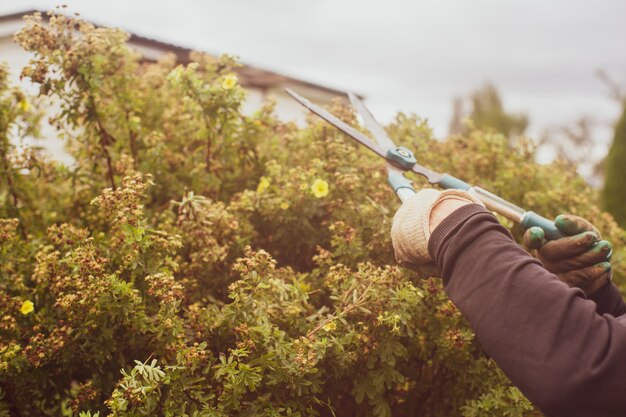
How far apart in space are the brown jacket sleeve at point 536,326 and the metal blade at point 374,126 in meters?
0.91

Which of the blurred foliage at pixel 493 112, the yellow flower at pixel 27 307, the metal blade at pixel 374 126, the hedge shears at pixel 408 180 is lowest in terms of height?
the blurred foliage at pixel 493 112

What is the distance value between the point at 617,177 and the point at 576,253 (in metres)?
7.56

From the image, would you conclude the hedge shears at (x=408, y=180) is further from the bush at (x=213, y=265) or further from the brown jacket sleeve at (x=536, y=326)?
the brown jacket sleeve at (x=536, y=326)

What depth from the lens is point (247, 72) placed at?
11773 millimetres

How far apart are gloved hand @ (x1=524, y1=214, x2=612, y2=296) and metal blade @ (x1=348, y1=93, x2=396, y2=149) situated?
639 mm

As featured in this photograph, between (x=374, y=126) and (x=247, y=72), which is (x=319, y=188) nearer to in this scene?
(x=374, y=126)

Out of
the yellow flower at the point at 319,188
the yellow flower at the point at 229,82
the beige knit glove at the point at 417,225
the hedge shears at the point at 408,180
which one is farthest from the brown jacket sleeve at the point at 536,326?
the yellow flower at the point at 229,82

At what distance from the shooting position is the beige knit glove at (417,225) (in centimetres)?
151

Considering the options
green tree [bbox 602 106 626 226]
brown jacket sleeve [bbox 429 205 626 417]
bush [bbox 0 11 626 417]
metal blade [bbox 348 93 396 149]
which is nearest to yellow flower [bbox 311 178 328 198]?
bush [bbox 0 11 626 417]

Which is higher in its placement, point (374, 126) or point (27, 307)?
point (374, 126)

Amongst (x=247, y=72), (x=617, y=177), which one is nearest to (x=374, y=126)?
(x=617, y=177)

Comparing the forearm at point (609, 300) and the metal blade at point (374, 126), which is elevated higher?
the metal blade at point (374, 126)

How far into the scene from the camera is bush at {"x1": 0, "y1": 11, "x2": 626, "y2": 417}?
1844mm

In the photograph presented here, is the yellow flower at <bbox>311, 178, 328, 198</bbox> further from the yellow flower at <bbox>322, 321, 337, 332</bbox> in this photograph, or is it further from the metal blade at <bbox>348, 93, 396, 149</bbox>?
the yellow flower at <bbox>322, 321, 337, 332</bbox>
